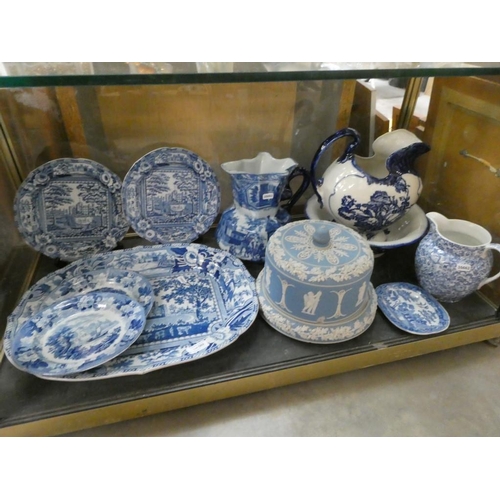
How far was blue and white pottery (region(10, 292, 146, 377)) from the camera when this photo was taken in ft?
1.61

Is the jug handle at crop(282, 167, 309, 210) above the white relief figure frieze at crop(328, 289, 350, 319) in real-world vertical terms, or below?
above

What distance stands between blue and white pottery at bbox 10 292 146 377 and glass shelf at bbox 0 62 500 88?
1.06 ft

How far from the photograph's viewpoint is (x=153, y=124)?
71 centimetres

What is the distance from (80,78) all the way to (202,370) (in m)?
0.41

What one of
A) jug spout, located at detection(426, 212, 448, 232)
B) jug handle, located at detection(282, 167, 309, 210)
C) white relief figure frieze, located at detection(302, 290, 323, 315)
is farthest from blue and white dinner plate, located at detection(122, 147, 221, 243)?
jug spout, located at detection(426, 212, 448, 232)

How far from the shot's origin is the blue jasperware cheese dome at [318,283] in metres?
0.53

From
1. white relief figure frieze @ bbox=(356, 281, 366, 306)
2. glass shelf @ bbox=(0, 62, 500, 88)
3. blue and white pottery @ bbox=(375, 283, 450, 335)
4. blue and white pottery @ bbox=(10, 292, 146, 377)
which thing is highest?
glass shelf @ bbox=(0, 62, 500, 88)

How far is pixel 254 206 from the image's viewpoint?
2.19ft

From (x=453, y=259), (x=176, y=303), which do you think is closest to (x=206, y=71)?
(x=176, y=303)

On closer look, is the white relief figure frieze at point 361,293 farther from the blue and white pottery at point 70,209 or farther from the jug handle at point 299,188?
the blue and white pottery at point 70,209

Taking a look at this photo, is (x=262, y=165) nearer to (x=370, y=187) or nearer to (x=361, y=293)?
(x=370, y=187)

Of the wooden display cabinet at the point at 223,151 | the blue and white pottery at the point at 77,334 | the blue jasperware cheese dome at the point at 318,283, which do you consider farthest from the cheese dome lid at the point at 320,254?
the blue and white pottery at the point at 77,334

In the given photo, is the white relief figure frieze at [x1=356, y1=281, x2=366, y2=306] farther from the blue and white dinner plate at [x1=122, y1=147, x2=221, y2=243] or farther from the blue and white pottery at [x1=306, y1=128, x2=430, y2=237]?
the blue and white dinner plate at [x1=122, y1=147, x2=221, y2=243]

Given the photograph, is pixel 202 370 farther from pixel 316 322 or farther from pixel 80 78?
pixel 80 78
